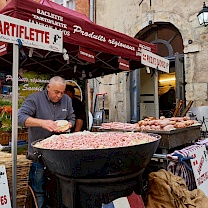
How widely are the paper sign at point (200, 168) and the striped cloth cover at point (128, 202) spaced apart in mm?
997

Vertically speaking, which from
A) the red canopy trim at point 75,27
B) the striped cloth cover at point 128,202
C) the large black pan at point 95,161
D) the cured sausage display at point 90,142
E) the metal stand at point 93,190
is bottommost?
the striped cloth cover at point 128,202

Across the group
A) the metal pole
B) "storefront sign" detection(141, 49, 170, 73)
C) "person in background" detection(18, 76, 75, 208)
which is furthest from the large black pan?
"storefront sign" detection(141, 49, 170, 73)

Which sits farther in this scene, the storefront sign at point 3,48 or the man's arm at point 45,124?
the storefront sign at point 3,48

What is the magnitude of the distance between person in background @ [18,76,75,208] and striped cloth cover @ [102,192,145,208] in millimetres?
1020

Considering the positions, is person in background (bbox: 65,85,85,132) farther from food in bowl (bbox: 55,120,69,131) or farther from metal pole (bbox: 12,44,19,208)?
metal pole (bbox: 12,44,19,208)

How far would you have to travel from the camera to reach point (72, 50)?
163 inches

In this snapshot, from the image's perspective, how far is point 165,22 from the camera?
26.6 ft

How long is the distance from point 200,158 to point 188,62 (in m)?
4.93

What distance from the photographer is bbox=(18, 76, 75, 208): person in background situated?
2797 mm

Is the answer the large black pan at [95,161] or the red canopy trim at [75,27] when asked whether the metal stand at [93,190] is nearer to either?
the large black pan at [95,161]

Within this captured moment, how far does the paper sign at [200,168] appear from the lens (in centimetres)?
291

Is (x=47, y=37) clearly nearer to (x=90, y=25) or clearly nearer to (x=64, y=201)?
(x=90, y=25)

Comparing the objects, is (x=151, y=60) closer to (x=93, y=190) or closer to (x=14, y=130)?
(x=14, y=130)

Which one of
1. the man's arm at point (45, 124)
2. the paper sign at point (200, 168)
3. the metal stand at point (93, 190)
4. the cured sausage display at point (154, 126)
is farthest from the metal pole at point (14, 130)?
the paper sign at point (200, 168)
